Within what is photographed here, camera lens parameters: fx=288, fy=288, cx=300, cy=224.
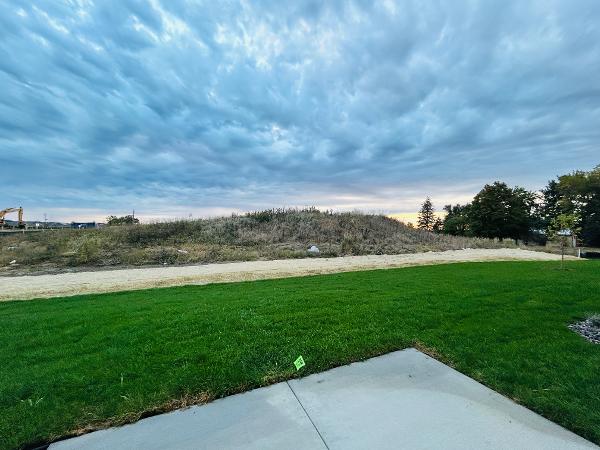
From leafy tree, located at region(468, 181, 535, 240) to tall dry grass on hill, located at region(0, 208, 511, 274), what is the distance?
17.8 m

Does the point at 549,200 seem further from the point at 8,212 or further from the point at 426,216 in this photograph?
the point at 8,212

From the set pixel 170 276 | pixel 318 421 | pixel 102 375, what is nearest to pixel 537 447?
pixel 318 421

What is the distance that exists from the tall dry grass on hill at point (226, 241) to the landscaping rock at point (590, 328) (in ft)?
47.9

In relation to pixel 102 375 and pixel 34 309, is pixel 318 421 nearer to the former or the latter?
pixel 102 375

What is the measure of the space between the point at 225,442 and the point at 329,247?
1895 centimetres

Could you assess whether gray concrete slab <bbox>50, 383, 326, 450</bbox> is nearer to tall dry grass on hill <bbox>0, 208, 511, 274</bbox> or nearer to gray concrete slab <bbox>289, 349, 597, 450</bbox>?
gray concrete slab <bbox>289, 349, 597, 450</bbox>

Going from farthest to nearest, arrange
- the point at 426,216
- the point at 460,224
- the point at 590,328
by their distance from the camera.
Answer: the point at 426,216 < the point at 460,224 < the point at 590,328

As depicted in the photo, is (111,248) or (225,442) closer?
(225,442)

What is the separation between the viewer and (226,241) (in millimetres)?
22859

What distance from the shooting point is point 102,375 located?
3.09 m

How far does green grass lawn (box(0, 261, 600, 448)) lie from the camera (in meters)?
2.51

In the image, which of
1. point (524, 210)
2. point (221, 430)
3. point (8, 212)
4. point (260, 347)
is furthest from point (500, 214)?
point (8, 212)

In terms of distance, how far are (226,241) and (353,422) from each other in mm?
21589

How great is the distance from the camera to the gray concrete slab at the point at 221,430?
2.03m
